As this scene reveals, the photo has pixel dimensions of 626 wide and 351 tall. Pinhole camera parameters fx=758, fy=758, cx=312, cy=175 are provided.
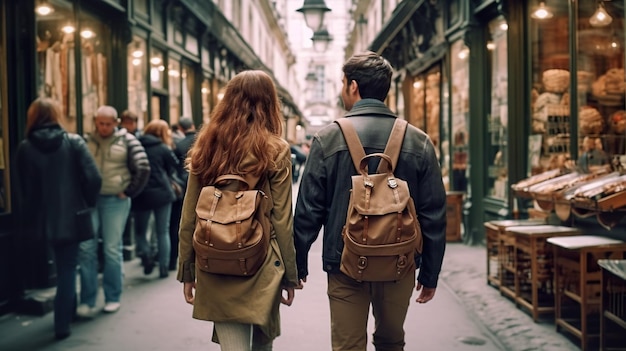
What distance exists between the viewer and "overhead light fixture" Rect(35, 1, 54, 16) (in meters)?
8.07

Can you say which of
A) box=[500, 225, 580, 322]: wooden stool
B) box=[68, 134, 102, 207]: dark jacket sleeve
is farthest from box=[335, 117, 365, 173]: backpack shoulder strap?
box=[500, 225, 580, 322]: wooden stool

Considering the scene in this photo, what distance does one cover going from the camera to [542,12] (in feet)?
30.1

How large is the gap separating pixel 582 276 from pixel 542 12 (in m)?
4.64

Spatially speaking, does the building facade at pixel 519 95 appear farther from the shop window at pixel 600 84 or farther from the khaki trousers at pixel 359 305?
the khaki trousers at pixel 359 305

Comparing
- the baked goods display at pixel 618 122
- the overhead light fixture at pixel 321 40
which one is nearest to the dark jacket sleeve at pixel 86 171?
the baked goods display at pixel 618 122

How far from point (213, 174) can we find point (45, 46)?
18.2ft

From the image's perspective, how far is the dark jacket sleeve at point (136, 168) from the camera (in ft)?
23.8

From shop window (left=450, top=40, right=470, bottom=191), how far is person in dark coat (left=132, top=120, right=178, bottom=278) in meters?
5.07

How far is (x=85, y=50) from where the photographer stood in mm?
9766

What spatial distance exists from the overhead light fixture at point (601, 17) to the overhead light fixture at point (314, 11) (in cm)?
496

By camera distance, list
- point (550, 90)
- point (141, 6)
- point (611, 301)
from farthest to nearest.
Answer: point (141, 6), point (550, 90), point (611, 301)

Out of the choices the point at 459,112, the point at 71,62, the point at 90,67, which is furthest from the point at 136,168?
the point at 459,112

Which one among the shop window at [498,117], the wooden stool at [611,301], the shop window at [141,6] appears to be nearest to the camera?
the wooden stool at [611,301]

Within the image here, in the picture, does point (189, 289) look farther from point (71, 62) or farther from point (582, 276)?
point (71, 62)
